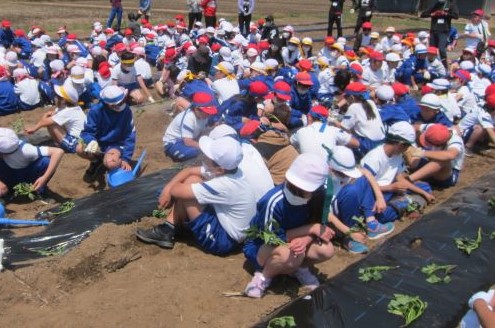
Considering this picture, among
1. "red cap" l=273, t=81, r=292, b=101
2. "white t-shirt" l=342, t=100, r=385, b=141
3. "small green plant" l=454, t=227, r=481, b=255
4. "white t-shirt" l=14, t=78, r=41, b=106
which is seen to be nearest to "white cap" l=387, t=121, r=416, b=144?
"small green plant" l=454, t=227, r=481, b=255

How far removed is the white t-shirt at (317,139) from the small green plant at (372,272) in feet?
5.56

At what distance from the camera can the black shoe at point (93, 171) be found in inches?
262

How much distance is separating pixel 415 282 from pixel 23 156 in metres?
4.00

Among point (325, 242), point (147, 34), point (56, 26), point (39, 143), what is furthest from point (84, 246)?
point (56, 26)

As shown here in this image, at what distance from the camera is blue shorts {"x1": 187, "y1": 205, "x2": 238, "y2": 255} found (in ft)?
14.5

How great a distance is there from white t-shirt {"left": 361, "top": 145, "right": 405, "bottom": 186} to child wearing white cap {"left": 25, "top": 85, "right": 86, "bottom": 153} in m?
3.66

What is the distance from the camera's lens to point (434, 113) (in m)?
7.13

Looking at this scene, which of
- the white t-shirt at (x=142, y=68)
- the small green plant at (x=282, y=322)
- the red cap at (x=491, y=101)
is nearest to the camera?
the small green plant at (x=282, y=322)

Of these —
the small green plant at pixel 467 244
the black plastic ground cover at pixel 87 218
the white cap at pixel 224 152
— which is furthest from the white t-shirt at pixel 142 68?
the small green plant at pixel 467 244

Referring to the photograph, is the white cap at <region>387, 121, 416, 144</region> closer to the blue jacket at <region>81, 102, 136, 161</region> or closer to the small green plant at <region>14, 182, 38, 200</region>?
the blue jacket at <region>81, 102, 136, 161</region>

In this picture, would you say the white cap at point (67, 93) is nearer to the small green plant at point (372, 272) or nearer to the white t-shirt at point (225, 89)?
the white t-shirt at point (225, 89)

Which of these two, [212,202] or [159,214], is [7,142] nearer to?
[159,214]

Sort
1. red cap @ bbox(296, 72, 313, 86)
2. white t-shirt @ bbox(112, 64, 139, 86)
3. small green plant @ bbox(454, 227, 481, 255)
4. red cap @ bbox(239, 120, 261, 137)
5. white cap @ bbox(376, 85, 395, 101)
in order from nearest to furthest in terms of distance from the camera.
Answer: small green plant @ bbox(454, 227, 481, 255)
red cap @ bbox(239, 120, 261, 137)
white cap @ bbox(376, 85, 395, 101)
red cap @ bbox(296, 72, 313, 86)
white t-shirt @ bbox(112, 64, 139, 86)

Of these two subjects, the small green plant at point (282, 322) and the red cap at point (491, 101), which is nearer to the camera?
the small green plant at point (282, 322)
